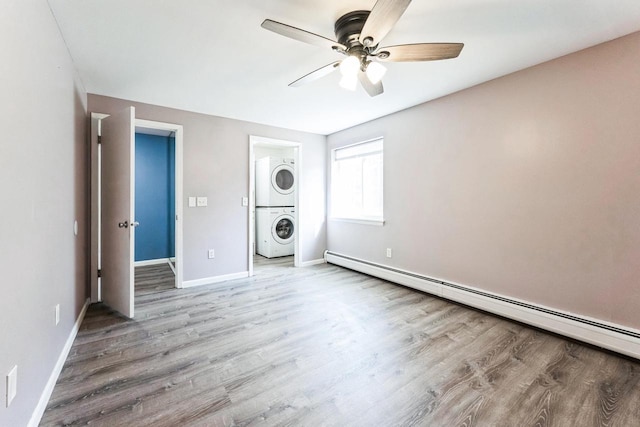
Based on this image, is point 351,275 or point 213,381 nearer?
point 213,381

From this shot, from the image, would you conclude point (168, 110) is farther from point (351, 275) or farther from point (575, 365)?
point (575, 365)

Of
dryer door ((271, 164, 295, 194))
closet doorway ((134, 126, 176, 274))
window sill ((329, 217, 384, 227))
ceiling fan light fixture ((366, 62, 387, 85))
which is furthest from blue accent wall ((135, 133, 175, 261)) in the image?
ceiling fan light fixture ((366, 62, 387, 85))

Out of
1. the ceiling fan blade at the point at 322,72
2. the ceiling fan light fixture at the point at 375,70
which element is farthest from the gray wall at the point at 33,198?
the ceiling fan light fixture at the point at 375,70

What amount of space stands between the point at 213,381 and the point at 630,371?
2731 mm

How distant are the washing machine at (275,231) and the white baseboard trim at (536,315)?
2458 mm

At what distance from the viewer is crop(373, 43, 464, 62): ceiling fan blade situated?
1.67m

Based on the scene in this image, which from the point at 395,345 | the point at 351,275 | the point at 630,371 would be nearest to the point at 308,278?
the point at 351,275

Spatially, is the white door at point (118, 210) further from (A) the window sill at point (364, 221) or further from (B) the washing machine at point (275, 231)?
(A) the window sill at point (364, 221)

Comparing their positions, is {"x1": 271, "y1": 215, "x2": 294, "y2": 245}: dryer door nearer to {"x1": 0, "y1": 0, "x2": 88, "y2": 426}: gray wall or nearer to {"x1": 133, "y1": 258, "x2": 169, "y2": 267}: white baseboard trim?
{"x1": 133, "y1": 258, "x2": 169, "y2": 267}: white baseboard trim

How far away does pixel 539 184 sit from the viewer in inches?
94.8

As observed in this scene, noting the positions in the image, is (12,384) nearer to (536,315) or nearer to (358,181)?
(536,315)

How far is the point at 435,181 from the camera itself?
3.23 metres

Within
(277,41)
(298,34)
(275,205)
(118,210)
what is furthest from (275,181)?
(298,34)

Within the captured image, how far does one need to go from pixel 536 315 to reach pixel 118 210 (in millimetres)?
4007
